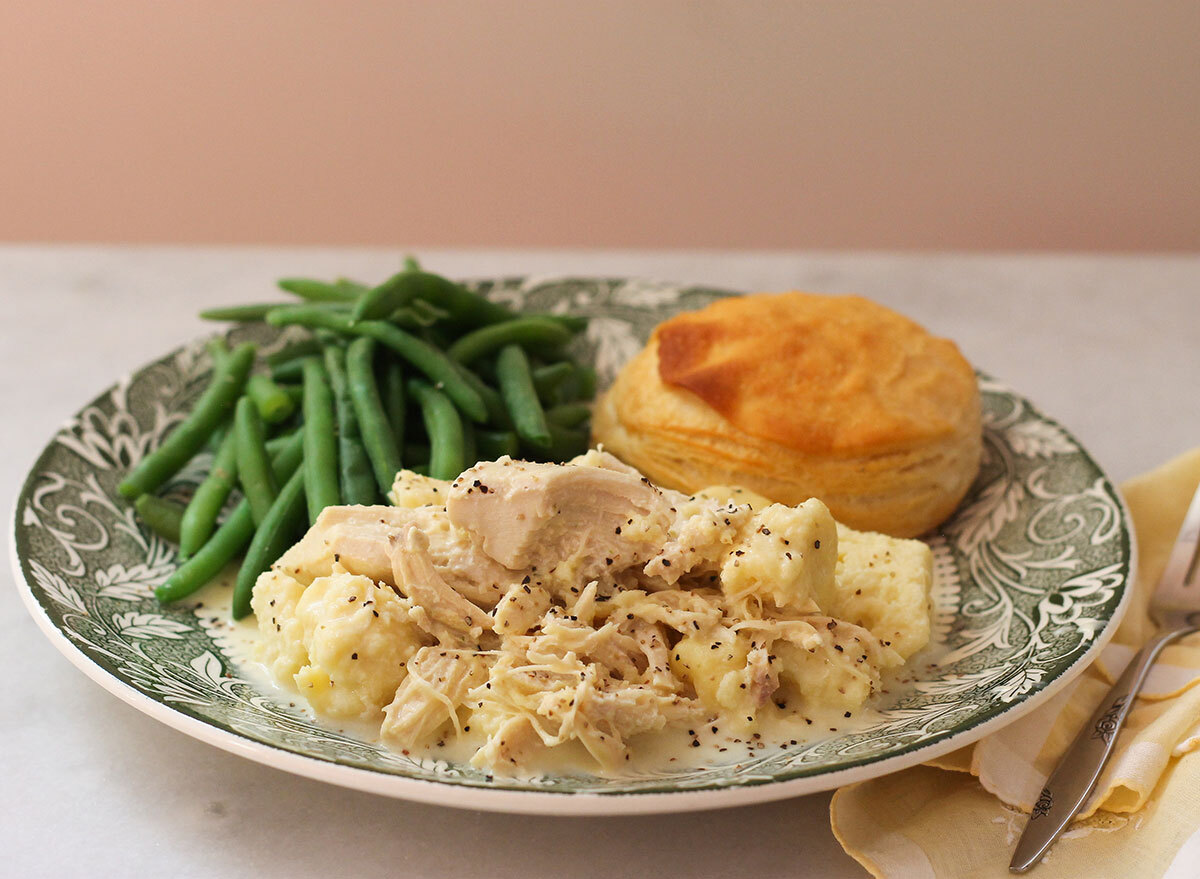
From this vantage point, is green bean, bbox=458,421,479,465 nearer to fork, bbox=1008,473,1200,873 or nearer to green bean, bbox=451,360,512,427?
green bean, bbox=451,360,512,427

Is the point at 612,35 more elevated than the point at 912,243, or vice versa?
the point at 612,35

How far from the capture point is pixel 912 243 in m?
9.66

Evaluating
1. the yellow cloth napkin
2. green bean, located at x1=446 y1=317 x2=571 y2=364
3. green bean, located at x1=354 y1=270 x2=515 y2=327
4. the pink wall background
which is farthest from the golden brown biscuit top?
the pink wall background

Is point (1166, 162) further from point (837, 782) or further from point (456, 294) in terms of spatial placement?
point (837, 782)

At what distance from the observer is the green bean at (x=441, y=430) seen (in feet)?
14.0

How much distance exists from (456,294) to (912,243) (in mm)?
5616

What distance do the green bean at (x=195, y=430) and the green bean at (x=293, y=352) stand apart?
0.53 ft

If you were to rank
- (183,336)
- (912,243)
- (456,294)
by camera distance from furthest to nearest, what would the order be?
1. (912,243)
2. (183,336)
3. (456,294)

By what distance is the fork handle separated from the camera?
3055mm

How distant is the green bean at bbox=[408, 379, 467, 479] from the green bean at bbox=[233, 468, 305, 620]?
49cm

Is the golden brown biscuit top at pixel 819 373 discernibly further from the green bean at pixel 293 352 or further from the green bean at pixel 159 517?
the green bean at pixel 159 517

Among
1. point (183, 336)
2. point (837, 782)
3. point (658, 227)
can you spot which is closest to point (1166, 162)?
point (658, 227)

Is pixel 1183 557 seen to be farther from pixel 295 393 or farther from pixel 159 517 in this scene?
pixel 159 517

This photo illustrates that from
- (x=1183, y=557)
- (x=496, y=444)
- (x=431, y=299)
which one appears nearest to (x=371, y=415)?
(x=496, y=444)
